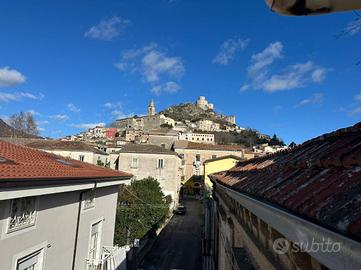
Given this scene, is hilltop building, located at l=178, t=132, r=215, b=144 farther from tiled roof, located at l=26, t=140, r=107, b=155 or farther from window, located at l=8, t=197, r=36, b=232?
window, located at l=8, t=197, r=36, b=232

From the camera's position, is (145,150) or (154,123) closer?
(145,150)

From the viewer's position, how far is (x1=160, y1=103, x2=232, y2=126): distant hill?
128 meters

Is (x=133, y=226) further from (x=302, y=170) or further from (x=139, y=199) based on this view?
(x=302, y=170)

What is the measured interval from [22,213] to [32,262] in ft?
4.32

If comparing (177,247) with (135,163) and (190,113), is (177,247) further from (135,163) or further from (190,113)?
(190,113)

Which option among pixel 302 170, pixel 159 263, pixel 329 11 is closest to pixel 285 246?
pixel 302 170

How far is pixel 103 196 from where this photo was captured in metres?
12.0

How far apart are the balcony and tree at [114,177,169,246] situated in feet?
24.1

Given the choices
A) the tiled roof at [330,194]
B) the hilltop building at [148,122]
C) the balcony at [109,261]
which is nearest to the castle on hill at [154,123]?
the hilltop building at [148,122]

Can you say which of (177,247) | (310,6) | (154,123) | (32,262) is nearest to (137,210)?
(177,247)

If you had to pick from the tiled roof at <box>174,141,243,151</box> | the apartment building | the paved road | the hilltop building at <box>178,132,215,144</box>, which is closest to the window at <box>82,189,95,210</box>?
the apartment building

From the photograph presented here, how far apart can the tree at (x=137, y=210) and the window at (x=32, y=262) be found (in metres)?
13.4

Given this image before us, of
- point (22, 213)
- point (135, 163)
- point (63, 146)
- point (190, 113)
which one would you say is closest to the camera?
point (22, 213)

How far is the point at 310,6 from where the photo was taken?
4.80 feet
